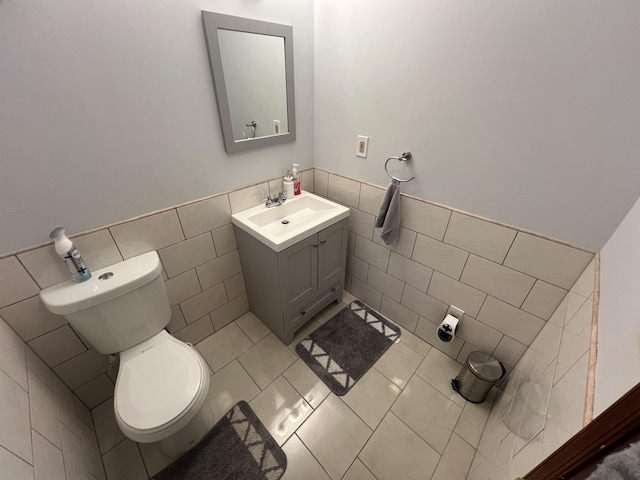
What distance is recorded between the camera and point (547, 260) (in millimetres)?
1097

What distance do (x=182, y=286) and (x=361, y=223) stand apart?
45.2 inches

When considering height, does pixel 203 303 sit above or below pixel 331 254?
below

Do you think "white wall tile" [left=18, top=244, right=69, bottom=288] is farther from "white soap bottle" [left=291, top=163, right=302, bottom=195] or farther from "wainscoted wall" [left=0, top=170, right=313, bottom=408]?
"white soap bottle" [left=291, top=163, right=302, bottom=195]

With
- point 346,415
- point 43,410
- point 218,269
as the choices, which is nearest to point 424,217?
point 346,415

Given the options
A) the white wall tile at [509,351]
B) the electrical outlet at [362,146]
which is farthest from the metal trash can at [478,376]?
the electrical outlet at [362,146]

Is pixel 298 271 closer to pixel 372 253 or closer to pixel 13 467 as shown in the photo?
pixel 372 253

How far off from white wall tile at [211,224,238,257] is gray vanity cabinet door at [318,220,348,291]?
1.77 feet

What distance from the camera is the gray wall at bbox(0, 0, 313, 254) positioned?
850 mm

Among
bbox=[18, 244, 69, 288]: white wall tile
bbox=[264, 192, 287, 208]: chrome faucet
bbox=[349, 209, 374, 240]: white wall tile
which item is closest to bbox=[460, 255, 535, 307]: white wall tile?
bbox=[349, 209, 374, 240]: white wall tile

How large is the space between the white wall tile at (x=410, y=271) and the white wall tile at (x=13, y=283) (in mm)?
1710

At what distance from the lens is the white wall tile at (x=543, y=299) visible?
3.64 feet

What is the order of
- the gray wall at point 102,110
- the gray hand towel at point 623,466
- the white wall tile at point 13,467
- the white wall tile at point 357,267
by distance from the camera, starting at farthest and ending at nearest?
the white wall tile at point 357,267, the gray wall at point 102,110, the white wall tile at point 13,467, the gray hand towel at point 623,466

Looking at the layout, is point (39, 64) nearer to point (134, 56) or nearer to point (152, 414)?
point (134, 56)

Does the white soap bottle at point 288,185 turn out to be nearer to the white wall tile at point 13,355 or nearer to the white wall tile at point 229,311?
the white wall tile at point 229,311
